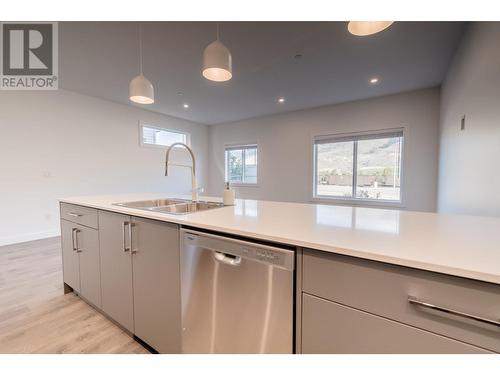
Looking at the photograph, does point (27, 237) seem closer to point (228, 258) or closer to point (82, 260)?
point (82, 260)

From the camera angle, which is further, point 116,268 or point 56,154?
point 56,154

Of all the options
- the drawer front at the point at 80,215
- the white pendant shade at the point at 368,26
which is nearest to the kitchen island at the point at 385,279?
the drawer front at the point at 80,215

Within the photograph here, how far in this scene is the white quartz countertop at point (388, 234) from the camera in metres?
0.60

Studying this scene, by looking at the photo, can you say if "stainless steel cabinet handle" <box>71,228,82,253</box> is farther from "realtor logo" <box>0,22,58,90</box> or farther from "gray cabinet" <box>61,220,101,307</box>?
"realtor logo" <box>0,22,58,90</box>

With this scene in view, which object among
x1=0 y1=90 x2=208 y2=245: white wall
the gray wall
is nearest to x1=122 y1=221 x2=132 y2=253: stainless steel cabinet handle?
the gray wall

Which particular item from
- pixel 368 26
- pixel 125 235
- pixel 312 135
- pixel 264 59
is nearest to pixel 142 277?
pixel 125 235

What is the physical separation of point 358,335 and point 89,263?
1887 mm

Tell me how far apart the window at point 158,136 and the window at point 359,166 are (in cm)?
359

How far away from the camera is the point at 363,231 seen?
2.95 feet

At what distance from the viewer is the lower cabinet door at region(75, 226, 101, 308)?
162 centimetres

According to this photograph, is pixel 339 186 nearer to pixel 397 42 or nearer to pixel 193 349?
pixel 397 42

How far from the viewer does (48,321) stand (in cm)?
163

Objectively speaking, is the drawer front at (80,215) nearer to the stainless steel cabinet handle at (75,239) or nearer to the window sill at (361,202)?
the stainless steel cabinet handle at (75,239)
